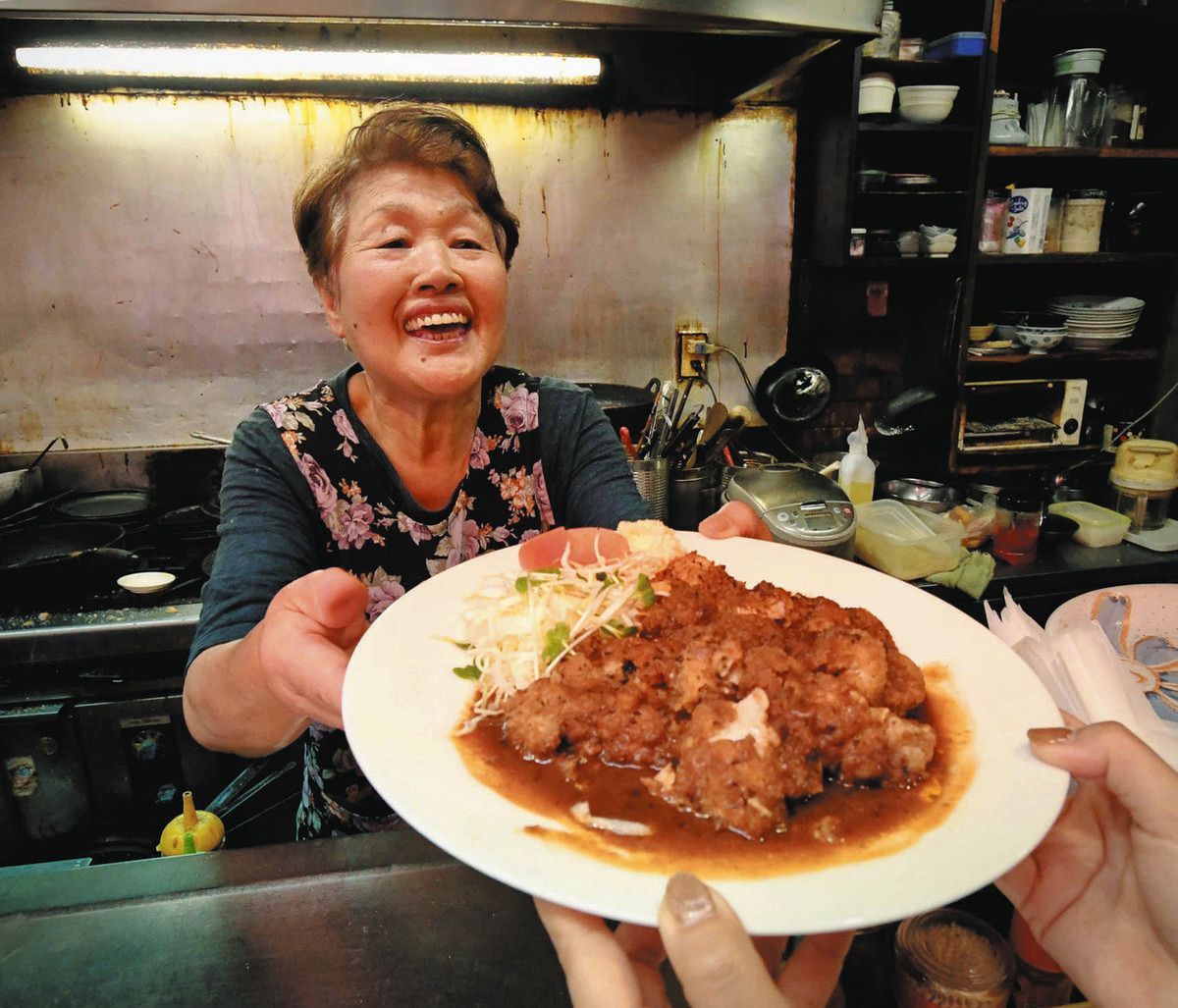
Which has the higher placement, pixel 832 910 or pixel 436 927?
pixel 832 910

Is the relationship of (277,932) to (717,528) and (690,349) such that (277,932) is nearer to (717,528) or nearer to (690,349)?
(717,528)

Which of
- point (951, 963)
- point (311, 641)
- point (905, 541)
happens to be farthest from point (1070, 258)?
point (311, 641)

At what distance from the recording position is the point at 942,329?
426cm

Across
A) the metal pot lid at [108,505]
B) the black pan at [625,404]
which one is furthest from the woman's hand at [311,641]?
the metal pot lid at [108,505]

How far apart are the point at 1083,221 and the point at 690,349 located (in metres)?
2.34

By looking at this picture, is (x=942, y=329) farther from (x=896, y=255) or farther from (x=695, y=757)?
(x=695, y=757)

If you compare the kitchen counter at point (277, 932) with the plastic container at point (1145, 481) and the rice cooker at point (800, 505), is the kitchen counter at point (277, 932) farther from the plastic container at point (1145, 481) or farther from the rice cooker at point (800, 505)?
the plastic container at point (1145, 481)

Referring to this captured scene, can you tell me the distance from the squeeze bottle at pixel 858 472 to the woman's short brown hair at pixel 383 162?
2571mm

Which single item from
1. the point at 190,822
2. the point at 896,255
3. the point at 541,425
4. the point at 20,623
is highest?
the point at 896,255

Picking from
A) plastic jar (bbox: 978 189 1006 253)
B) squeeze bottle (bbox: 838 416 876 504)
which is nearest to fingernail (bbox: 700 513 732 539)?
squeeze bottle (bbox: 838 416 876 504)

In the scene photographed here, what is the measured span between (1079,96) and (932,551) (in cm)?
271

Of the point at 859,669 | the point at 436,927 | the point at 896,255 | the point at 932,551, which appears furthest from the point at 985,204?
the point at 436,927

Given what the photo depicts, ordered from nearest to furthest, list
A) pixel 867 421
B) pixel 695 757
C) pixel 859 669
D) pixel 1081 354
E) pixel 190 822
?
pixel 695 757 < pixel 859 669 < pixel 190 822 < pixel 1081 354 < pixel 867 421

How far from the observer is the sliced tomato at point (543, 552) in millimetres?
1729
